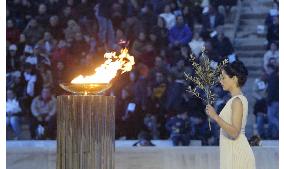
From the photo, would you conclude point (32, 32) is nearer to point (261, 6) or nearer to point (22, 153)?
point (22, 153)

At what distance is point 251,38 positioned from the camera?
10.1m

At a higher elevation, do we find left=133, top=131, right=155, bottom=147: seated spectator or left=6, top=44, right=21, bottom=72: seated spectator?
left=6, top=44, right=21, bottom=72: seated spectator

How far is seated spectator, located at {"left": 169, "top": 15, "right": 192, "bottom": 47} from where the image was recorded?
31.2ft

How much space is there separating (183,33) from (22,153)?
3163mm

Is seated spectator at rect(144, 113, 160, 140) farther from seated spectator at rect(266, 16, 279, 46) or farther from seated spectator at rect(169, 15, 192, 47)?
seated spectator at rect(266, 16, 279, 46)

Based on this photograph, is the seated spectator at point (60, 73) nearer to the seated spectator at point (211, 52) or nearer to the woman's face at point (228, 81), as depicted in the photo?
the seated spectator at point (211, 52)

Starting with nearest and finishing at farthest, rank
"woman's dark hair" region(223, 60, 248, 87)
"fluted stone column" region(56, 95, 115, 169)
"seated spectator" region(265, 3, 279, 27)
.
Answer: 1. "woman's dark hair" region(223, 60, 248, 87)
2. "fluted stone column" region(56, 95, 115, 169)
3. "seated spectator" region(265, 3, 279, 27)

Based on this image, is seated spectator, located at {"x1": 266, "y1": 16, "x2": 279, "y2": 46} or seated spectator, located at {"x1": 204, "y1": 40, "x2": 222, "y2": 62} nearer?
seated spectator, located at {"x1": 204, "y1": 40, "x2": 222, "y2": 62}

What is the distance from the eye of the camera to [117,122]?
9141 millimetres

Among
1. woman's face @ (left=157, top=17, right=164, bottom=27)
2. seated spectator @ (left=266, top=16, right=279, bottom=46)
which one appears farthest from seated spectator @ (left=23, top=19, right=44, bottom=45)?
seated spectator @ (left=266, top=16, right=279, bottom=46)

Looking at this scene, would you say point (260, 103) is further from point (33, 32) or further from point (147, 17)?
point (33, 32)

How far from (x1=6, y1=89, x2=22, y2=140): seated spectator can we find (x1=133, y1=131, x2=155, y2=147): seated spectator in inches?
61.4

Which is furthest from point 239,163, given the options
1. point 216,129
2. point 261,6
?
point 261,6

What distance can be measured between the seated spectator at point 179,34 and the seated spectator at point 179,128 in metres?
1.01
